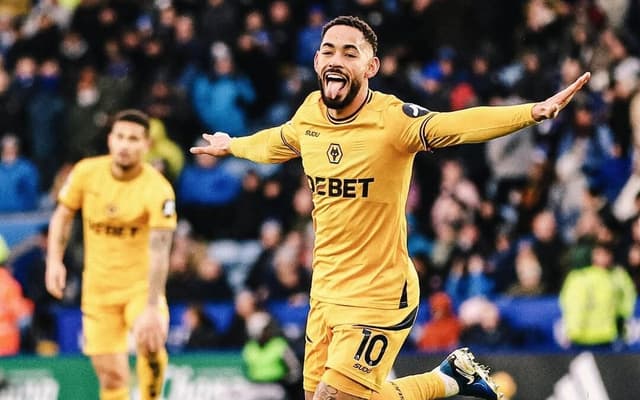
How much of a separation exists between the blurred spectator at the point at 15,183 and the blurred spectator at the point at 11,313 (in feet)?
6.80

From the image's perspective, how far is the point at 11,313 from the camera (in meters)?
17.1

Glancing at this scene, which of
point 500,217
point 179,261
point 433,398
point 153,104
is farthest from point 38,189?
point 433,398

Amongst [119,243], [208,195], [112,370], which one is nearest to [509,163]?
[208,195]

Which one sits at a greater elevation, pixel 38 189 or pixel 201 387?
pixel 38 189

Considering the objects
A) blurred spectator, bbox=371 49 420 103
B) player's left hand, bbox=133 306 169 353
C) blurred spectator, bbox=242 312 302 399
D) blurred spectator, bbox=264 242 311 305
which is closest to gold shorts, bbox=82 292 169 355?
player's left hand, bbox=133 306 169 353

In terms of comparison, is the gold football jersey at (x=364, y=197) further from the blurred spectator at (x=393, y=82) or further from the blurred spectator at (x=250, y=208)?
the blurred spectator at (x=250, y=208)

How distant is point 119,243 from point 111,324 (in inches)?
25.5

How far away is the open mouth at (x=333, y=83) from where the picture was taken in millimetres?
8977

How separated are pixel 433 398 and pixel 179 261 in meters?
7.89

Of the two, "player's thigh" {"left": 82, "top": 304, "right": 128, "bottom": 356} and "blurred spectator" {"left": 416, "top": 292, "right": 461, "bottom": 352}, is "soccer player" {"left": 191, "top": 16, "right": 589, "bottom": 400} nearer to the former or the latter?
"player's thigh" {"left": 82, "top": 304, "right": 128, "bottom": 356}

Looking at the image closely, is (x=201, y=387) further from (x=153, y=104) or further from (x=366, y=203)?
(x=153, y=104)

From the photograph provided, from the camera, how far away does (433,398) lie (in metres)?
9.99

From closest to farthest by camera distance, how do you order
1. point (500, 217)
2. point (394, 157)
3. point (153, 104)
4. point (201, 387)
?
point (394, 157) → point (201, 387) → point (500, 217) → point (153, 104)

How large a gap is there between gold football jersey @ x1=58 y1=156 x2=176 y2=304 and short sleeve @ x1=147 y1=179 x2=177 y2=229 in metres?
0.05
